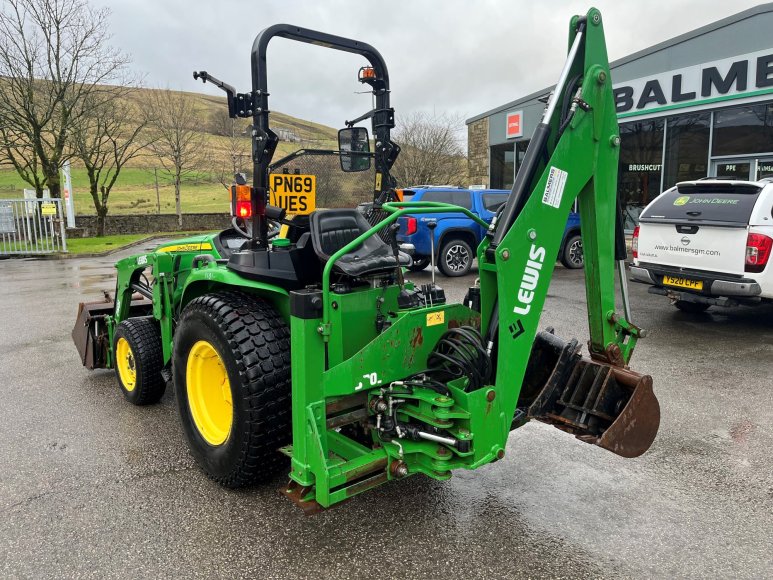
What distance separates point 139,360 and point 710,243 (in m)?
6.36

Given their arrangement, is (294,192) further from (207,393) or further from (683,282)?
(683,282)

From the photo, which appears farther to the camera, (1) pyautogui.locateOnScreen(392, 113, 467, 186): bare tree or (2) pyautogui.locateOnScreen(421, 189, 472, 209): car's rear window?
(1) pyautogui.locateOnScreen(392, 113, 467, 186): bare tree

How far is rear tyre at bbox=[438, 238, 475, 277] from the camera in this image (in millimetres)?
12125

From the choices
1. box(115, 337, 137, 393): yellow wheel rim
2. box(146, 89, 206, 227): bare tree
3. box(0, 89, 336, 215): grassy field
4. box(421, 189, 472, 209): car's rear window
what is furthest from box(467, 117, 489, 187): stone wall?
box(115, 337, 137, 393): yellow wheel rim

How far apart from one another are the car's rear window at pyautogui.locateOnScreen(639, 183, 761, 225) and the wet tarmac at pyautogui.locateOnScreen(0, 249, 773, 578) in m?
2.61

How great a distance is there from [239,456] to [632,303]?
7.56 m

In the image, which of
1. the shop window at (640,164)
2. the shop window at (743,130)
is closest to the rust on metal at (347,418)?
the shop window at (743,130)

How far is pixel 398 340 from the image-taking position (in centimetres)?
305

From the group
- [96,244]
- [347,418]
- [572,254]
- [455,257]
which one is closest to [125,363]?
[347,418]

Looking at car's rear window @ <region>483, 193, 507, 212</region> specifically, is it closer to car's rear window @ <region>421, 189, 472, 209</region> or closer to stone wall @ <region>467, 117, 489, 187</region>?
car's rear window @ <region>421, 189, 472, 209</region>

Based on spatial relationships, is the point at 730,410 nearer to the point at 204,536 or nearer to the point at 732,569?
the point at 732,569

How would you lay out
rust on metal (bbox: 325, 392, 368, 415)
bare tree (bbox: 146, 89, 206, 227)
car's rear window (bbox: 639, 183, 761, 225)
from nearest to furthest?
rust on metal (bbox: 325, 392, 368, 415), car's rear window (bbox: 639, 183, 761, 225), bare tree (bbox: 146, 89, 206, 227)

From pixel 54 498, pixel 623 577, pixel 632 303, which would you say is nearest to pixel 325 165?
pixel 54 498

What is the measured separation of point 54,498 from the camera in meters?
3.44
